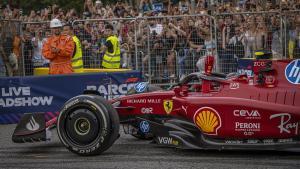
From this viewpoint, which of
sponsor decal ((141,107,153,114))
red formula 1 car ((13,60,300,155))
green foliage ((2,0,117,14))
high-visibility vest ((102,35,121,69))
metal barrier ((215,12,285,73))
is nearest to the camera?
red formula 1 car ((13,60,300,155))

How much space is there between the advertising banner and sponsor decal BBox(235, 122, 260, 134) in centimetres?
450

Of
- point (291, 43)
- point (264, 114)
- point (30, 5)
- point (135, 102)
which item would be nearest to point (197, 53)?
point (291, 43)

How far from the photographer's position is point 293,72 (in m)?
8.31

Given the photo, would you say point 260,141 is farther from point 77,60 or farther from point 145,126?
point 77,60

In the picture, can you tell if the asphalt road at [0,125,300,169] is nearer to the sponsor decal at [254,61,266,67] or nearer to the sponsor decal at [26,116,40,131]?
the sponsor decal at [26,116,40,131]

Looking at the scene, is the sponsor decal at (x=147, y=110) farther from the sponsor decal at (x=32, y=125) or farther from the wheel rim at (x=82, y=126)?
the sponsor decal at (x=32, y=125)

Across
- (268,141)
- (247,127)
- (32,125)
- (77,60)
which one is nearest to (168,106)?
(247,127)

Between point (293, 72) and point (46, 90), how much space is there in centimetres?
571

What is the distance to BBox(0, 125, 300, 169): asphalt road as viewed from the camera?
7.71 metres

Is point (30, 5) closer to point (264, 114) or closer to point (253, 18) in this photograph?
point (253, 18)

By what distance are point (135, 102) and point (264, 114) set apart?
190cm

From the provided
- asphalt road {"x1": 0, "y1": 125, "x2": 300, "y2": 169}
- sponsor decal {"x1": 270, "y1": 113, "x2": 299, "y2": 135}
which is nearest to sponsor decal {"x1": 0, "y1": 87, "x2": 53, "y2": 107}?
asphalt road {"x1": 0, "y1": 125, "x2": 300, "y2": 169}

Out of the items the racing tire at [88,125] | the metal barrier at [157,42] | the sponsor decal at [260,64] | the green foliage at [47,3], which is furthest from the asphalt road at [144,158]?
the green foliage at [47,3]

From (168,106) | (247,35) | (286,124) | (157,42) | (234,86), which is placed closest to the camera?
(286,124)
